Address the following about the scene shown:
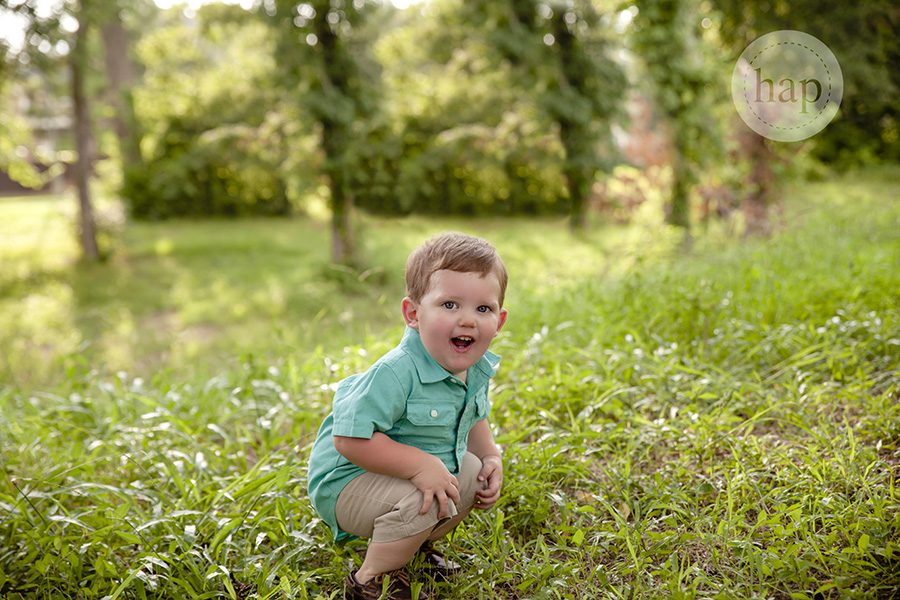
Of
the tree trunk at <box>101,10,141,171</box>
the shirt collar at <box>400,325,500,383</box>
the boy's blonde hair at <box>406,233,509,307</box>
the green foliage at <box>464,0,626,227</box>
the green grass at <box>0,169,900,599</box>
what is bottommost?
the green grass at <box>0,169,900,599</box>

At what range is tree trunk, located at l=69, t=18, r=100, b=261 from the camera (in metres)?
9.77

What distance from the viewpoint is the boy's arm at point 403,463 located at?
2.03 meters

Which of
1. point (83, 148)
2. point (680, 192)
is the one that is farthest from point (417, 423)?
point (83, 148)

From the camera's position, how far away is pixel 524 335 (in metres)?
4.34

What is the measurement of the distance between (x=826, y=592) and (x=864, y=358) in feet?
5.43

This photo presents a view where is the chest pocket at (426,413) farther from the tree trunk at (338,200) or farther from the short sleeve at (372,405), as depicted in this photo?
the tree trunk at (338,200)

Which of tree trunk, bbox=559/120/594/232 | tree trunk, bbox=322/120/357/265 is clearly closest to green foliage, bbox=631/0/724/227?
tree trunk, bbox=559/120/594/232

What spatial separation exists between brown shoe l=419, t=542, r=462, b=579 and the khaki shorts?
22 cm

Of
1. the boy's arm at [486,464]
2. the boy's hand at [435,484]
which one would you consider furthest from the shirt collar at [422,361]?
the boy's arm at [486,464]

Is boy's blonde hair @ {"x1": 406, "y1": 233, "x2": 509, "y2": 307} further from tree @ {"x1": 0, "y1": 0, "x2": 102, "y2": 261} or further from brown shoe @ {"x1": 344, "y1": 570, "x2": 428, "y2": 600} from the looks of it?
tree @ {"x1": 0, "y1": 0, "x2": 102, "y2": 261}

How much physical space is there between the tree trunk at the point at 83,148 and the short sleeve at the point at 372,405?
939cm

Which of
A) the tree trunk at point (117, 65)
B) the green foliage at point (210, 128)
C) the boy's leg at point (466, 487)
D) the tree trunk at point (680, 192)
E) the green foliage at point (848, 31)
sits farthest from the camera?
the tree trunk at point (117, 65)

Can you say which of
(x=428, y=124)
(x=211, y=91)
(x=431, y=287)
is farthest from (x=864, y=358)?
(x=211, y=91)

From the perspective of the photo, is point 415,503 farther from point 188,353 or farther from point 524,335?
point 188,353
